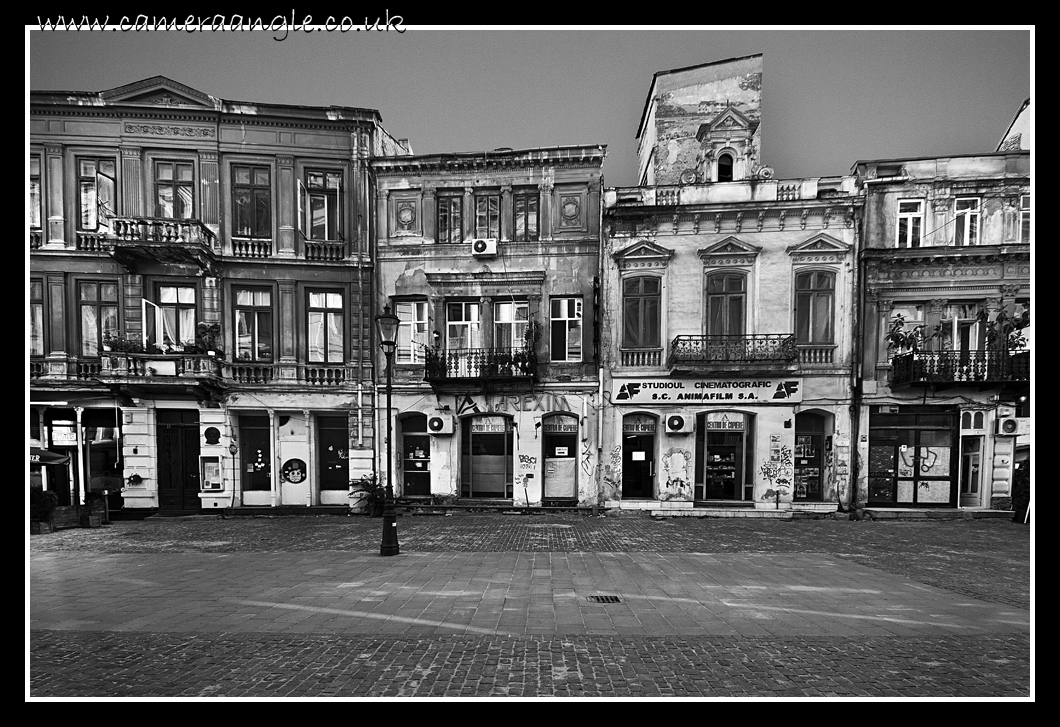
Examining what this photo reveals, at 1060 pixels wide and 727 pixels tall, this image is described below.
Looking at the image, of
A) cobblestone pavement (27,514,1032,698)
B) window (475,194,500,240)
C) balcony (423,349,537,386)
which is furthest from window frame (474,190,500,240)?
cobblestone pavement (27,514,1032,698)

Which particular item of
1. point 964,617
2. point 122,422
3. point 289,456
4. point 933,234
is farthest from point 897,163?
point 122,422

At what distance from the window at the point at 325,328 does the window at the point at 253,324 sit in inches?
50.8

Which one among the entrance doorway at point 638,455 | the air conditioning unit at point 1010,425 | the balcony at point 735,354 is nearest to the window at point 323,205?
the entrance doorway at point 638,455

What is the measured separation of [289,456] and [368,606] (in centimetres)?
982

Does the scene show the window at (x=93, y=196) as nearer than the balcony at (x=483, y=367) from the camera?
Yes

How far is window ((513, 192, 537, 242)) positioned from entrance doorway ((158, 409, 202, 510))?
461 inches

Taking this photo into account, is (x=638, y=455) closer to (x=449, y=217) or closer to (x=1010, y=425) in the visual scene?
(x=449, y=217)

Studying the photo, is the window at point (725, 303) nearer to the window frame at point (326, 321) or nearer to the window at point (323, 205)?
the window frame at point (326, 321)

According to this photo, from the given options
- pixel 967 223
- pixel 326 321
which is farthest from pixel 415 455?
pixel 967 223

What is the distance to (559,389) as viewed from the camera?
1396cm

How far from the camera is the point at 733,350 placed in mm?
13148

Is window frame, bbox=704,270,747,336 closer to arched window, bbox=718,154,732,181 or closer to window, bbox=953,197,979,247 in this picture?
arched window, bbox=718,154,732,181

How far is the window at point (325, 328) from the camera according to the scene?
13836mm
